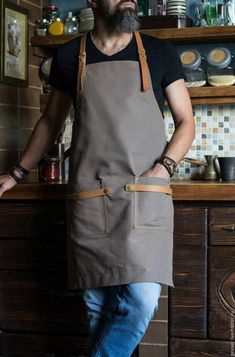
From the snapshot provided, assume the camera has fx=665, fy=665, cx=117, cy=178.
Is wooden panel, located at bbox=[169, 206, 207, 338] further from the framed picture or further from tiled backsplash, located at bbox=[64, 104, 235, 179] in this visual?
the framed picture

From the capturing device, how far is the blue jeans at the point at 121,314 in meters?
2.15

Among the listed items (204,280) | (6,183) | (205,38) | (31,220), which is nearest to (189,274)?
(204,280)

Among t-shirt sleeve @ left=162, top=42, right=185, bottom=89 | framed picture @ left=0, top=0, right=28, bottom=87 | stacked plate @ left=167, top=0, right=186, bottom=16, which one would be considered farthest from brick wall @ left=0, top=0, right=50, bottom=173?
t-shirt sleeve @ left=162, top=42, right=185, bottom=89

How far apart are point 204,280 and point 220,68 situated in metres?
0.98

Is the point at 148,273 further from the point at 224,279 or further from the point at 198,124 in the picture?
the point at 198,124

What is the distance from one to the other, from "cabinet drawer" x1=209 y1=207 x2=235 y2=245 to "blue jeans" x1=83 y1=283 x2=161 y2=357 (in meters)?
0.41

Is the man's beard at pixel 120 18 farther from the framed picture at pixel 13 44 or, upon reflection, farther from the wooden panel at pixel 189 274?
the framed picture at pixel 13 44

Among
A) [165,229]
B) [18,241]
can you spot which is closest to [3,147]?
[18,241]

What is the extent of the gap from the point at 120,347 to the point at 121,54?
38.6 inches

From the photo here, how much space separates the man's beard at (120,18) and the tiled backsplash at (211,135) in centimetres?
106

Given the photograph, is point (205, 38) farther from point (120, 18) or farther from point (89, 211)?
point (89, 211)

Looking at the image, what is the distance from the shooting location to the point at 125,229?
2.16 m

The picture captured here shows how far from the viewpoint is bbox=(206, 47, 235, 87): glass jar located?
2.94 m

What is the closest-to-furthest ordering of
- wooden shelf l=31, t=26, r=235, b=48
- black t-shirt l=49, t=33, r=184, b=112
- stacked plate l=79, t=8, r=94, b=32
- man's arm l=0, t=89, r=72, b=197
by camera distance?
black t-shirt l=49, t=33, r=184, b=112 < man's arm l=0, t=89, r=72, b=197 < wooden shelf l=31, t=26, r=235, b=48 < stacked plate l=79, t=8, r=94, b=32
